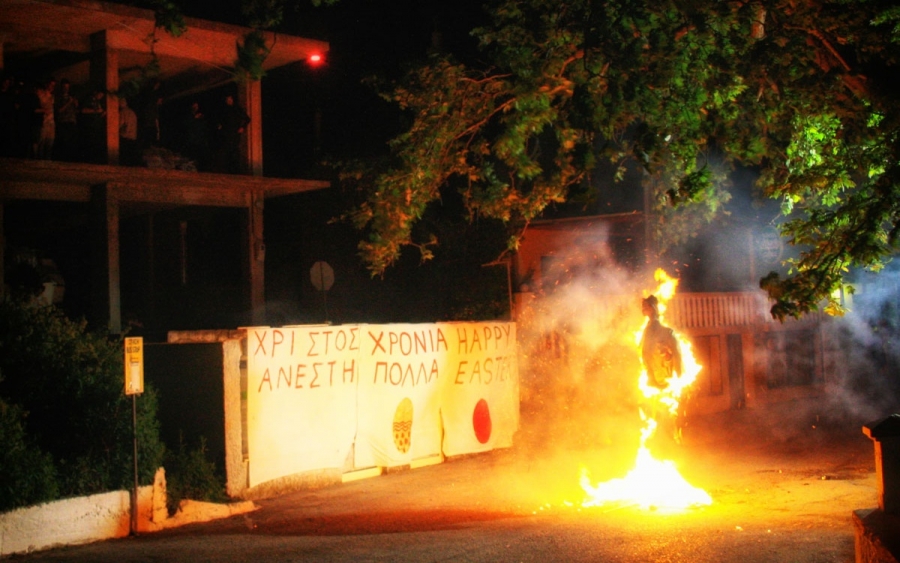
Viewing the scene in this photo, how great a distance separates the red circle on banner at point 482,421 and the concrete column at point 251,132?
5710 mm

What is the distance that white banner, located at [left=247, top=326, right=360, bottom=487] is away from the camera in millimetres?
11305

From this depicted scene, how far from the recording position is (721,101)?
35.7 ft

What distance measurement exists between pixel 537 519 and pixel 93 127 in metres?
9.91

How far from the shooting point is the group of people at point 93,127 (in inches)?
541

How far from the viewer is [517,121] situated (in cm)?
1088

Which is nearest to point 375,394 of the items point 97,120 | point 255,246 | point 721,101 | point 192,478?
point 192,478

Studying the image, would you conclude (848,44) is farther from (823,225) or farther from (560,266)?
(560,266)

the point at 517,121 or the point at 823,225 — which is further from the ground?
the point at 517,121

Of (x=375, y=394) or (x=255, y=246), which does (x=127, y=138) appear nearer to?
(x=255, y=246)

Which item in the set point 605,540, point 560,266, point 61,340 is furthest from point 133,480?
point 560,266

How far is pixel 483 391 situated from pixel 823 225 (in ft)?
23.9

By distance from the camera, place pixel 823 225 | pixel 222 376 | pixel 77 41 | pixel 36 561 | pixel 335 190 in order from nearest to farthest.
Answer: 1. pixel 36 561
2. pixel 823 225
3. pixel 222 376
4. pixel 77 41
5. pixel 335 190

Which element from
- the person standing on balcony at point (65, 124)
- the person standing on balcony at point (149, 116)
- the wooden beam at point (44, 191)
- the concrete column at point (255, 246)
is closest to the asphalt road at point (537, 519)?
the concrete column at point (255, 246)

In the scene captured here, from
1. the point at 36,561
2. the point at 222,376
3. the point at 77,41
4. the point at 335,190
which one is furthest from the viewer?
the point at 335,190
